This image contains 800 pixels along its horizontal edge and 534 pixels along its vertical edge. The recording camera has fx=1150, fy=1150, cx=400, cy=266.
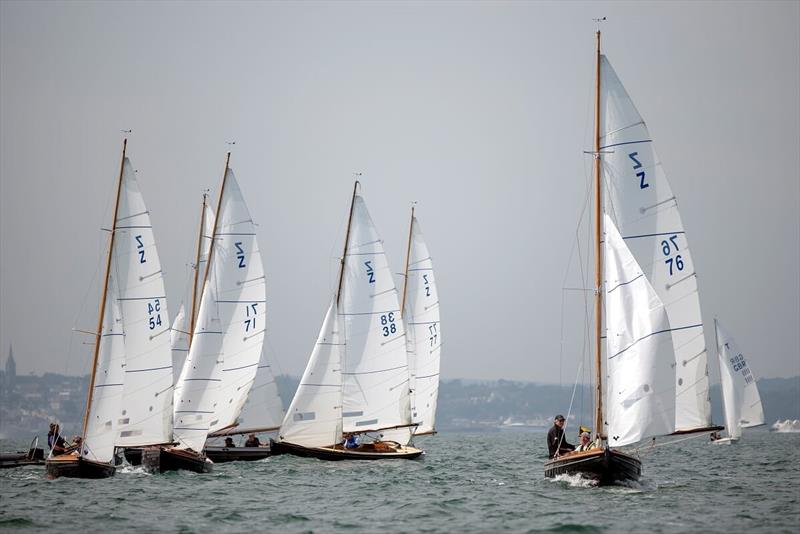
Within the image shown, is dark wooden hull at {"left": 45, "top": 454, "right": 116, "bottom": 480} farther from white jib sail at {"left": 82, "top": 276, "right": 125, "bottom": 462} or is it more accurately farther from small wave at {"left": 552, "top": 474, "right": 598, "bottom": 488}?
small wave at {"left": 552, "top": 474, "right": 598, "bottom": 488}

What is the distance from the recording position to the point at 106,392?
1377 inches

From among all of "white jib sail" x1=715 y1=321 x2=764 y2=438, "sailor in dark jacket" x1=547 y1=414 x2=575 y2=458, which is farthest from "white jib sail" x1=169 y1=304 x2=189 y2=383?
"white jib sail" x1=715 y1=321 x2=764 y2=438

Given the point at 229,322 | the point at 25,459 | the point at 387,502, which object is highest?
the point at 229,322

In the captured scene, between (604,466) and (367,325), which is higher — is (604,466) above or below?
below

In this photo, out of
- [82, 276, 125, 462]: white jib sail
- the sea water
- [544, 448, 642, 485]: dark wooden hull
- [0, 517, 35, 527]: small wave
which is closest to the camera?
[0, 517, 35, 527]: small wave

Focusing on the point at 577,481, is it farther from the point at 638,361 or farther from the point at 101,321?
the point at 101,321

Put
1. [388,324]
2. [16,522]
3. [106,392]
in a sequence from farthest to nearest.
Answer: [388,324]
[106,392]
[16,522]

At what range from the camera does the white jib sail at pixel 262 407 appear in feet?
152

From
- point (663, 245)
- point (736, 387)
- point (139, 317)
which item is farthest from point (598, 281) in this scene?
point (736, 387)

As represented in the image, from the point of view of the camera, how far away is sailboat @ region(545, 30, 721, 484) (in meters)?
29.4

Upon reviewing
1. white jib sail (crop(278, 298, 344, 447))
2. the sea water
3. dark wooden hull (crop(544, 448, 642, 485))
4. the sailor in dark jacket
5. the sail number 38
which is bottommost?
the sea water

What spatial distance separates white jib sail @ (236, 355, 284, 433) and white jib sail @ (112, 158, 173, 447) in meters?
8.94

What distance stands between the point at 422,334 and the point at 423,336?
3.9 inches

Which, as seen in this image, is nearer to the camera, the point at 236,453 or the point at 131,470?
the point at 131,470
